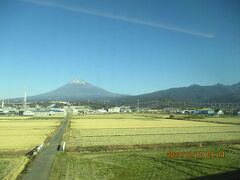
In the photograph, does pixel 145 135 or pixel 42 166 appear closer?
pixel 42 166

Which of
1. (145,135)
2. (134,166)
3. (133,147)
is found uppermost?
(145,135)

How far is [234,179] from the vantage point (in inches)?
514

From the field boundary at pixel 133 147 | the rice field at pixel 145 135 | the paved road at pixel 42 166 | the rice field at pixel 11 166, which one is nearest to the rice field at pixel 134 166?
the paved road at pixel 42 166

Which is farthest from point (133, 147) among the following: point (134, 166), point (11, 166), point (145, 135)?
point (11, 166)

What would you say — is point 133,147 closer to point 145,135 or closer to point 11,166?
point 145,135

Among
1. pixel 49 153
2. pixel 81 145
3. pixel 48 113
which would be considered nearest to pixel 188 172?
pixel 49 153

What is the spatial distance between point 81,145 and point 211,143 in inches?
396

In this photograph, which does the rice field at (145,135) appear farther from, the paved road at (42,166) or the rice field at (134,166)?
the rice field at (134,166)
